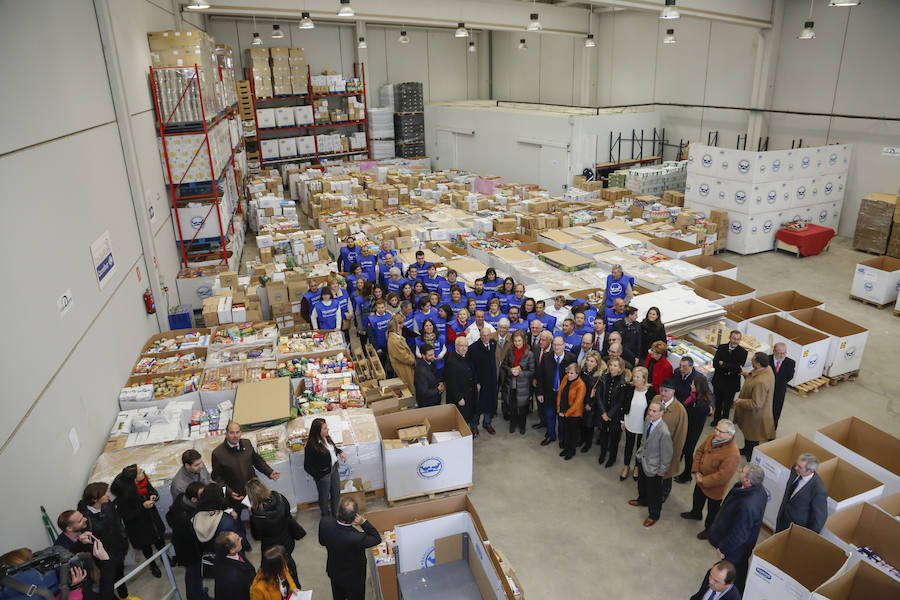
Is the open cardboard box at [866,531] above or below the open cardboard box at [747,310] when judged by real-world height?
below

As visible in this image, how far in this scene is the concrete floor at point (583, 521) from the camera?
5004mm

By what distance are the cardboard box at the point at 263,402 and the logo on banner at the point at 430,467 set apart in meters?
1.50

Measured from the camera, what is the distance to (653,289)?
8.98m

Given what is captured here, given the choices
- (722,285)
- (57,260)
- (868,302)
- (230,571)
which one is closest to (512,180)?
(722,285)

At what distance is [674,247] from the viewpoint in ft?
34.8

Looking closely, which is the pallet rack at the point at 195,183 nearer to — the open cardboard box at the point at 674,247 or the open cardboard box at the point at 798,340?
the open cardboard box at the point at 674,247

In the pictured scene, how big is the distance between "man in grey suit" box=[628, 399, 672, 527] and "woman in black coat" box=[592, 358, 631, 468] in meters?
0.53

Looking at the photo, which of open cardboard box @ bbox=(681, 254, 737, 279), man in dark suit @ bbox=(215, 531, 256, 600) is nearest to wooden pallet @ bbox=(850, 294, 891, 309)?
open cardboard box @ bbox=(681, 254, 737, 279)

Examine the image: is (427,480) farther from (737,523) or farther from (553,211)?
(553,211)

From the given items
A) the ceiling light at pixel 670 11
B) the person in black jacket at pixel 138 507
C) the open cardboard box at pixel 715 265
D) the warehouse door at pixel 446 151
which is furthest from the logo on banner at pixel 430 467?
the warehouse door at pixel 446 151

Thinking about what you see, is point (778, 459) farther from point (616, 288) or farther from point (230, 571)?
point (230, 571)

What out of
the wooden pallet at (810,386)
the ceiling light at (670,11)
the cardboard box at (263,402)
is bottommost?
the wooden pallet at (810,386)

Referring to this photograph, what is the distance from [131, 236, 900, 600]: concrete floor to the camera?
5004 millimetres

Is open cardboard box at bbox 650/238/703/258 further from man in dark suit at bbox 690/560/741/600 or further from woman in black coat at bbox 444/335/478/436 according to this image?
man in dark suit at bbox 690/560/741/600
